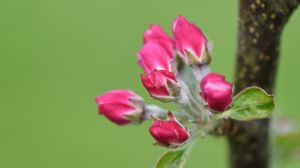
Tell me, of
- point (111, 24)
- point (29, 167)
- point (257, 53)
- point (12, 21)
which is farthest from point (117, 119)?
point (12, 21)

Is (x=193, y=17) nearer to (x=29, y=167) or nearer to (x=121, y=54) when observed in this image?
(x=121, y=54)

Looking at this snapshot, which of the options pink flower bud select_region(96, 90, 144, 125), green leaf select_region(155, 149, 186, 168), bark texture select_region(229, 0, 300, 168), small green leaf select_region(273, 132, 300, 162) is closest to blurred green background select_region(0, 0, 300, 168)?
small green leaf select_region(273, 132, 300, 162)

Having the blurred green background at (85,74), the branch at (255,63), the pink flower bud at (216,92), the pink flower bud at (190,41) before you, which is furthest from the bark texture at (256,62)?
the blurred green background at (85,74)

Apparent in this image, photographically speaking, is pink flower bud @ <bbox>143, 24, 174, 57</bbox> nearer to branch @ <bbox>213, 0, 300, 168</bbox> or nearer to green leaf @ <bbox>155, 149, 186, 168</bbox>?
branch @ <bbox>213, 0, 300, 168</bbox>

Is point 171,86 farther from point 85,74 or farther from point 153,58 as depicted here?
point 85,74

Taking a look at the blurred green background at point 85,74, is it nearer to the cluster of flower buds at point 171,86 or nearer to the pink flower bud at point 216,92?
the cluster of flower buds at point 171,86
